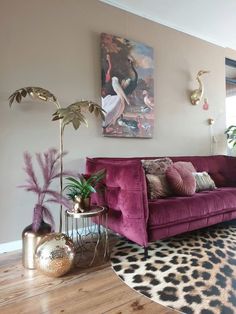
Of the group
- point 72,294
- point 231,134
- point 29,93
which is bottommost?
point 72,294

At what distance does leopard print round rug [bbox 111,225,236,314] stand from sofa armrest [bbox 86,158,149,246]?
0.20 meters

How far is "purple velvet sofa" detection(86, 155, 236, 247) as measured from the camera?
78.4 inches

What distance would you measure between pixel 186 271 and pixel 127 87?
6.75 ft

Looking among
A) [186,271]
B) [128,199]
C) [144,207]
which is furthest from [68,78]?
[186,271]

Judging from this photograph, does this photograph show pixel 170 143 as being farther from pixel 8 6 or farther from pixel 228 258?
pixel 8 6

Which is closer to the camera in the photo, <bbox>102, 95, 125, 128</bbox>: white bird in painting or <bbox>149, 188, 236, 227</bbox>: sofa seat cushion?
<bbox>149, 188, 236, 227</bbox>: sofa seat cushion

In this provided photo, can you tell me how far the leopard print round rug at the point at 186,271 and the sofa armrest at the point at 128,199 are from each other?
0.65ft

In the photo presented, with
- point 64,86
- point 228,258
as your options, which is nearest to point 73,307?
point 228,258

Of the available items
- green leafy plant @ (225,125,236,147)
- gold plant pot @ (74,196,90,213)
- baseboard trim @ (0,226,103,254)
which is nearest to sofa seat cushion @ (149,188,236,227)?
gold plant pot @ (74,196,90,213)

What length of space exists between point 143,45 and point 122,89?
0.68 meters

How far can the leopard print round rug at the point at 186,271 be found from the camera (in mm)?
1473

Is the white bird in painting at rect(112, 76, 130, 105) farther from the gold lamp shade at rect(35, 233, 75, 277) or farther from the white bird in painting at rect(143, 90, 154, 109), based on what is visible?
the gold lamp shade at rect(35, 233, 75, 277)

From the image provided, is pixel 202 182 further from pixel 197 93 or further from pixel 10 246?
pixel 10 246

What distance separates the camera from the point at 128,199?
6.68 feet
